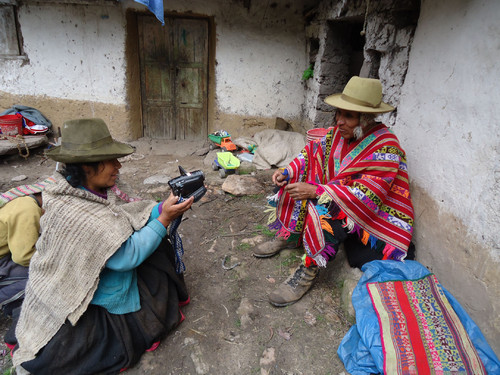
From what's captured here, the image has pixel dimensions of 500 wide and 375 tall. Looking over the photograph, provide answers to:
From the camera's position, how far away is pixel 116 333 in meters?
1.97

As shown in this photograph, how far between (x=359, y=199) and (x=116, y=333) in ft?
5.91

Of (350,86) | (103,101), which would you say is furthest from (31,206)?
(103,101)

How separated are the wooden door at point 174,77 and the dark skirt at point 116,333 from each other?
16.1 ft

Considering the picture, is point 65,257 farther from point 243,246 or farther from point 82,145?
point 243,246

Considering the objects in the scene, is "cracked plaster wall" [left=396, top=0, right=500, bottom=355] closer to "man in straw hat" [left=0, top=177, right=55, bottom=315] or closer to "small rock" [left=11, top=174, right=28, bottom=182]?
"man in straw hat" [left=0, top=177, right=55, bottom=315]

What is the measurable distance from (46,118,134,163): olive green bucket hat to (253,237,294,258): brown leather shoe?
178 centimetres

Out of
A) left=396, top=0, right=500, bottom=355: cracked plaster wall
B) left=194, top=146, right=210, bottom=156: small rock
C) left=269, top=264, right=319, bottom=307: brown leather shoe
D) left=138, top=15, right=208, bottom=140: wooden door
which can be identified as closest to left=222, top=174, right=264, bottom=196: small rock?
left=194, top=146, right=210, bottom=156: small rock

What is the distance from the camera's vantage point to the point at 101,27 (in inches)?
228

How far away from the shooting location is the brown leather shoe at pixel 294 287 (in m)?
2.60

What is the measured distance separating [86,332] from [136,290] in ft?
1.11

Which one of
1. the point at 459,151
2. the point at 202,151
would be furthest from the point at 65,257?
the point at 202,151

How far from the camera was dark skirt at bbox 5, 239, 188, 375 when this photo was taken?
6.04 feet

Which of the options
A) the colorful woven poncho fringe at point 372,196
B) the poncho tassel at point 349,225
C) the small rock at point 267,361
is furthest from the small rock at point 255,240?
the small rock at point 267,361

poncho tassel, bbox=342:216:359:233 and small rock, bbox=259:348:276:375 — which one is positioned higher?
poncho tassel, bbox=342:216:359:233
